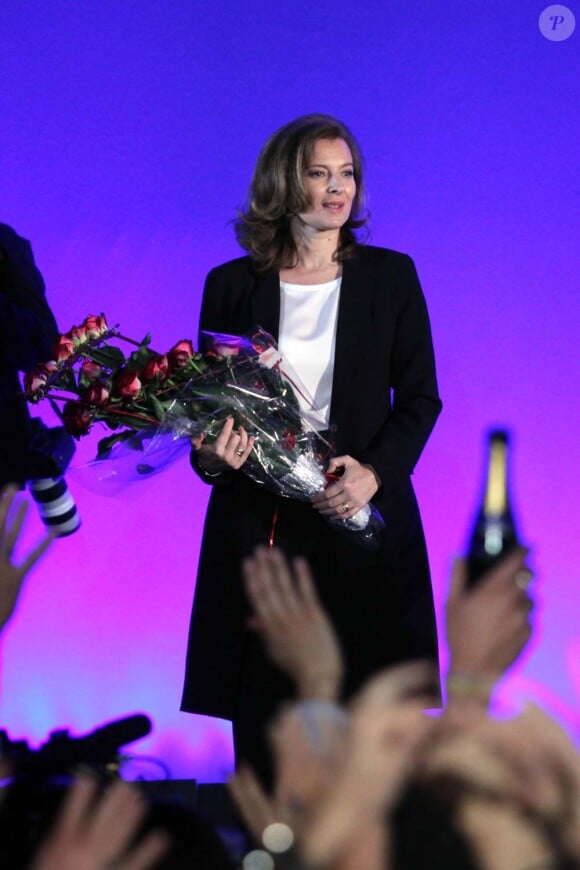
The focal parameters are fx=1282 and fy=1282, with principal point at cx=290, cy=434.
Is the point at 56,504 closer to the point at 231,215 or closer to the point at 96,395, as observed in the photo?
the point at 231,215

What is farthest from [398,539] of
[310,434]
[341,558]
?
[310,434]

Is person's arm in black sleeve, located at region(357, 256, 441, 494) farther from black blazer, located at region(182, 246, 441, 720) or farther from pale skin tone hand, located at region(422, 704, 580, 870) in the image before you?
pale skin tone hand, located at region(422, 704, 580, 870)

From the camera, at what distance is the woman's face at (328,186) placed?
8.50ft

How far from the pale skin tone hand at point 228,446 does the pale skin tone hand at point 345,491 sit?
156 millimetres

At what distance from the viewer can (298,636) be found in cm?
149

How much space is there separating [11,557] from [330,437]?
3.44 ft

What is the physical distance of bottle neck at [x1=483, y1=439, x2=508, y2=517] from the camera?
3.40 metres

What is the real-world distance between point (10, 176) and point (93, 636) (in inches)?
53.2

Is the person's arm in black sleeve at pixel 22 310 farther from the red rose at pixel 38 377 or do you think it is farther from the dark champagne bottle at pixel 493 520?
the dark champagne bottle at pixel 493 520

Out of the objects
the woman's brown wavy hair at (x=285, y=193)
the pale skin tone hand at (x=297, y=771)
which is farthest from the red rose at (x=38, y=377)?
the pale skin tone hand at (x=297, y=771)

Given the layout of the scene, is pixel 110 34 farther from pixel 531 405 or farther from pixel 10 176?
pixel 531 405

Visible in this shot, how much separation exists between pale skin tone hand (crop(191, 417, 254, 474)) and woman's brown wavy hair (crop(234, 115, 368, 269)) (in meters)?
0.45

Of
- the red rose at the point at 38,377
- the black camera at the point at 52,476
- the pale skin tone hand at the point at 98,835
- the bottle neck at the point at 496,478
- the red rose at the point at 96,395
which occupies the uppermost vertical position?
the red rose at the point at 38,377

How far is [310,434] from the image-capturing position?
2418mm
